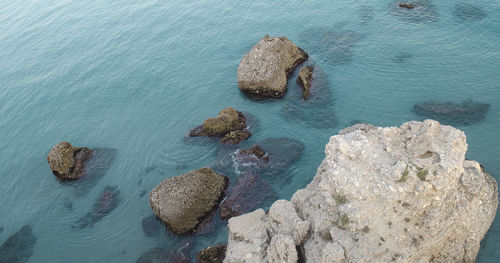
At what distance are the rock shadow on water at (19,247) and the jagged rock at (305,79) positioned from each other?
34.1 m

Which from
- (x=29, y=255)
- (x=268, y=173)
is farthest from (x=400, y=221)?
(x=29, y=255)

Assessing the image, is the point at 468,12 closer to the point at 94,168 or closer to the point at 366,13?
the point at 366,13

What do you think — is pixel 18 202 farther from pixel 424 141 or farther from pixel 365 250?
pixel 424 141

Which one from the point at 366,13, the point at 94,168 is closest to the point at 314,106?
the point at 366,13

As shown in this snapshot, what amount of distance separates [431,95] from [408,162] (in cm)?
2212

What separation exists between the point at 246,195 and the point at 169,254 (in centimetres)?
894

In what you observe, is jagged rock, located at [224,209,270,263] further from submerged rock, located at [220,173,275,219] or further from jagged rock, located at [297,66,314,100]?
jagged rock, located at [297,66,314,100]

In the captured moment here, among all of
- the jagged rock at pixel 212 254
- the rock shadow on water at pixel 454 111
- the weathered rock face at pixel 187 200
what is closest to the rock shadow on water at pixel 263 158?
the weathered rock face at pixel 187 200

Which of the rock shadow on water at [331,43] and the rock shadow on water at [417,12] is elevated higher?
the rock shadow on water at [417,12]

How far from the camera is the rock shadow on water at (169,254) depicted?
32406 millimetres

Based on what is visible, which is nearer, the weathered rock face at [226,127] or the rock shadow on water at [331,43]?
the weathered rock face at [226,127]

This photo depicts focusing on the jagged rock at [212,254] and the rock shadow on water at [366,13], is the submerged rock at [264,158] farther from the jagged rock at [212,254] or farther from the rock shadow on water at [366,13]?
the rock shadow on water at [366,13]

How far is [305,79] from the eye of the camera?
4838cm

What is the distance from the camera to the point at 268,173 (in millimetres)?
38562
